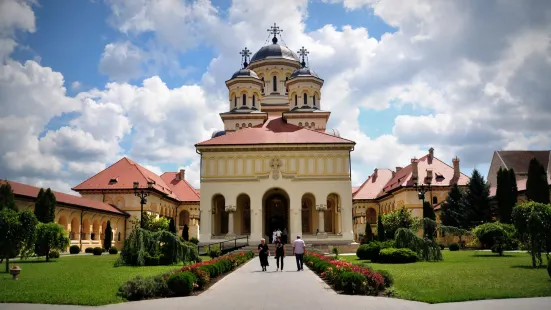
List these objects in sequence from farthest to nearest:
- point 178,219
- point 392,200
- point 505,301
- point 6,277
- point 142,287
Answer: point 178,219 → point 392,200 → point 6,277 → point 142,287 → point 505,301

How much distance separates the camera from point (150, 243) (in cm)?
2428

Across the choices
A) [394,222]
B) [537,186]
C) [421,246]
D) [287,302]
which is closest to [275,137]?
[394,222]

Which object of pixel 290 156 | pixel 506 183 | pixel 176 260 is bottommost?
pixel 176 260

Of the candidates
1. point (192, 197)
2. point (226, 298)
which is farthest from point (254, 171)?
point (226, 298)

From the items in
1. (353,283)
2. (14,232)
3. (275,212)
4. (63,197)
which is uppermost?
(63,197)

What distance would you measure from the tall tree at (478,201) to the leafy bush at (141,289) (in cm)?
3666

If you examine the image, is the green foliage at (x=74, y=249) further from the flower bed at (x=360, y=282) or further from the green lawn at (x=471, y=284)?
the flower bed at (x=360, y=282)

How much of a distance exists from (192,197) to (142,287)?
55.8 meters

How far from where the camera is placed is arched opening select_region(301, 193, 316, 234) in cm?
4727

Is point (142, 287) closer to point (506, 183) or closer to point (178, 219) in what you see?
point (506, 183)

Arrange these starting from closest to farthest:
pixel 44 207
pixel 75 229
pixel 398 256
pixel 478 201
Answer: pixel 398 256, pixel 44 207, pixel 75 229, pixel 478 201

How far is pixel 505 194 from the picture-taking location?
40.8 m

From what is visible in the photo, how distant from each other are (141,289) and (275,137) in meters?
33.5

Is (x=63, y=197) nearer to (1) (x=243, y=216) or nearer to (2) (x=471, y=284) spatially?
(1) (x=243, y=216)
